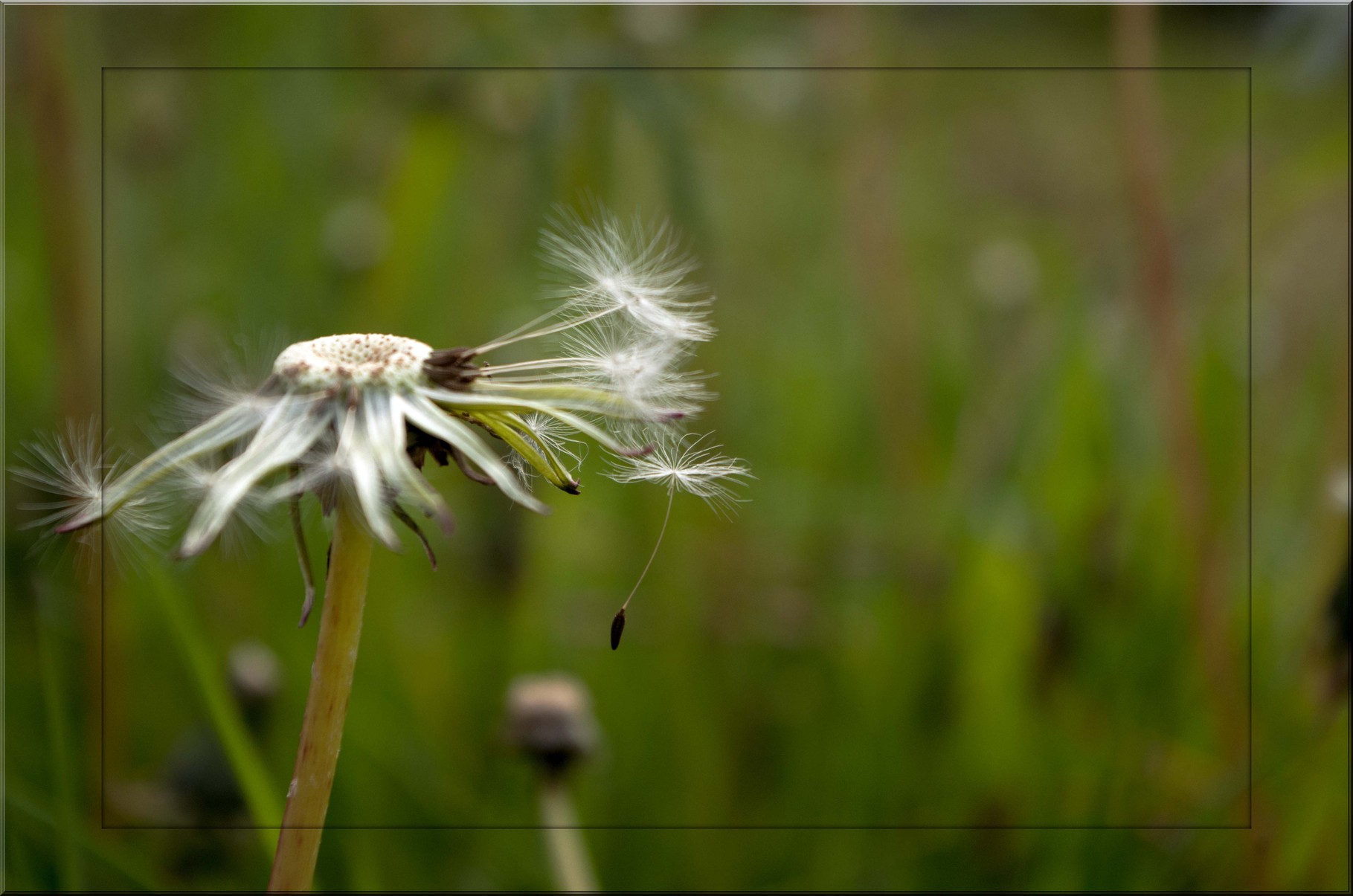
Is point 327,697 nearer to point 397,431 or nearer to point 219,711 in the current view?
point 397,431

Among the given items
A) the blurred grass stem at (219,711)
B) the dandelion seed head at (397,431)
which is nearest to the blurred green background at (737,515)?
the blurred grass stem at (219,711)

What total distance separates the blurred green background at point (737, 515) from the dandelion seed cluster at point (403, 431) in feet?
0.81

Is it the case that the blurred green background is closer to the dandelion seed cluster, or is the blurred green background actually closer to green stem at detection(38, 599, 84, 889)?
green stem at detection(38, 599, 84, 889)

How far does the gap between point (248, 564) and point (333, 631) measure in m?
1.53

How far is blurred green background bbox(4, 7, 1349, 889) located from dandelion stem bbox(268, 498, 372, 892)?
0.92 ft

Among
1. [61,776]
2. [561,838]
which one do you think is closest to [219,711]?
[61,776]

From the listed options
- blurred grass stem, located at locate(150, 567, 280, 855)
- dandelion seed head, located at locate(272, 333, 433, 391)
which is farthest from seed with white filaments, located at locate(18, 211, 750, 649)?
blurred grass stem, located at locate(150, 567, 280, 855)

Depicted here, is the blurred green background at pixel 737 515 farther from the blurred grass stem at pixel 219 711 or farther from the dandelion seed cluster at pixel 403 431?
the dandelion seed cluster at pixel 403 431

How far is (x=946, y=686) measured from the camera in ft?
5.67

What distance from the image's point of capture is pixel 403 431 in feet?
1.82

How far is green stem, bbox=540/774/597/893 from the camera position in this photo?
100 centimetres

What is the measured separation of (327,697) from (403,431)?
158 mm

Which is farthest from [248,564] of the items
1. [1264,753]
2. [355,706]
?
[1264,753]

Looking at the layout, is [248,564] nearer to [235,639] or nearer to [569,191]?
[235,639]
